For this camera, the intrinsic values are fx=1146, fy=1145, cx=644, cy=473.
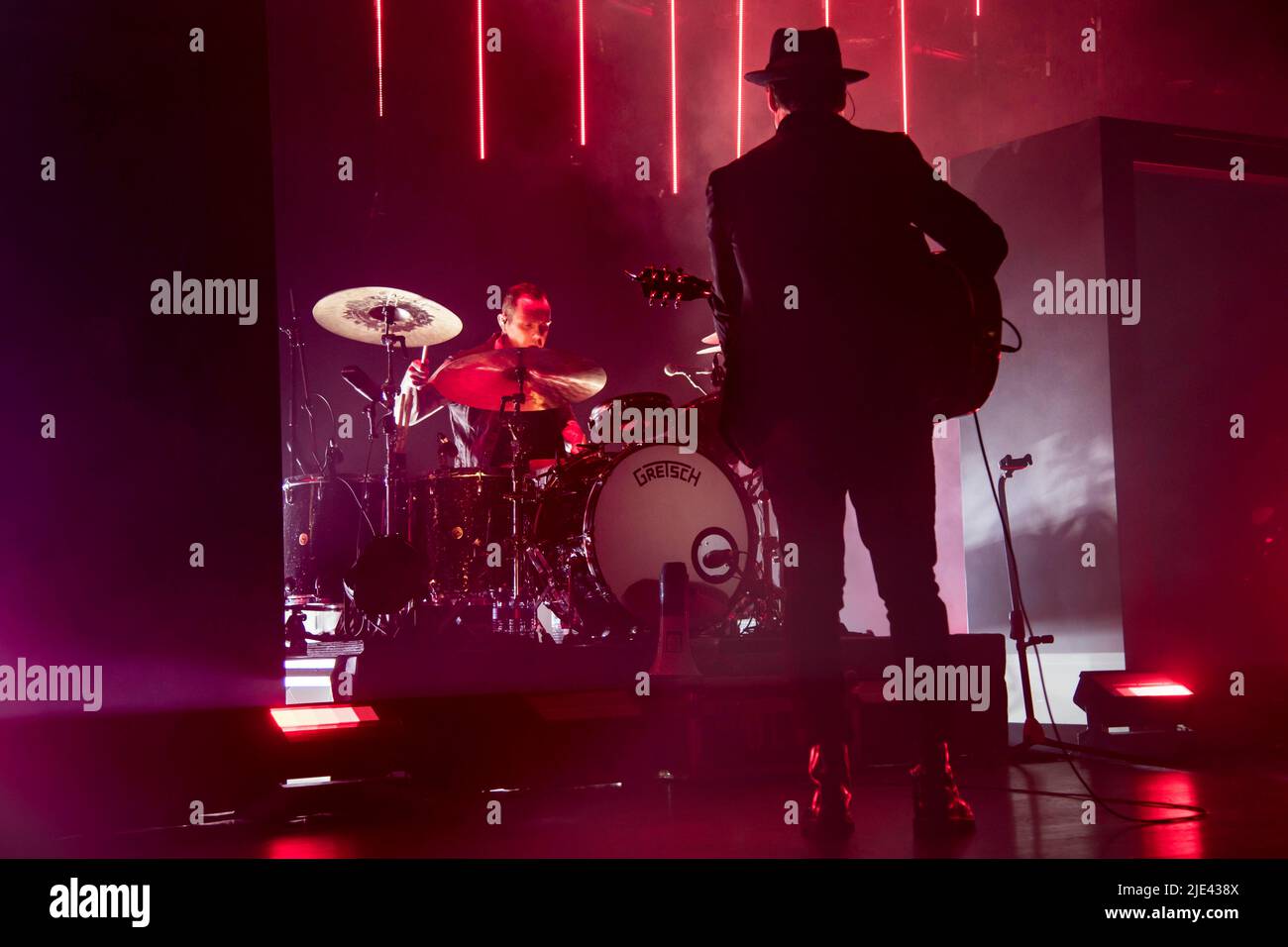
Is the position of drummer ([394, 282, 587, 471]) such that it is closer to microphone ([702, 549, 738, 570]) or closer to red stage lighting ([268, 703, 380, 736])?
microphone ([702, 549, 738, 570])

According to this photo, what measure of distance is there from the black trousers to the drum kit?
205 centimetres

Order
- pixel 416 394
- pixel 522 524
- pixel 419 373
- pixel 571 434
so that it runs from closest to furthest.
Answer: pixel 522 524 → pixel 419 373 → pixel 416 394 → pixel 571 434

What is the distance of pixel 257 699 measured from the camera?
11.7ft

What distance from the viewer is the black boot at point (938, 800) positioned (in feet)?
9.63

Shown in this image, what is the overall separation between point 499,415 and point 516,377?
14.6 inches

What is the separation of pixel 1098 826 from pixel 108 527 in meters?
2.93

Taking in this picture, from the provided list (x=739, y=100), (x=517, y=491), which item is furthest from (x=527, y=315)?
(x=739, y=100)

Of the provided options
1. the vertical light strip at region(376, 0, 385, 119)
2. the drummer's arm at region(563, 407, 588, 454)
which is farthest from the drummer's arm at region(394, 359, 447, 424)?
the vertical light strip at region(376, 0, 385, 119)

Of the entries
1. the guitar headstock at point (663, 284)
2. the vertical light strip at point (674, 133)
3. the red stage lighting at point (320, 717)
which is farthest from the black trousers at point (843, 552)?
the vertical light strip at point (674, 133)

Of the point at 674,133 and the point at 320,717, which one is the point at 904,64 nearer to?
the point at 674,133

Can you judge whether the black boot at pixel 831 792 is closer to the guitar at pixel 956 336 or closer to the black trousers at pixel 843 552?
the black trousers at pixel 843 552

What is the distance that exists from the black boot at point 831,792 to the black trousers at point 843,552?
36mm

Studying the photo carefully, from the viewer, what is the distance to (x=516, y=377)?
5.89 meters

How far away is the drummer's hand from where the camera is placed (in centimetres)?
634
